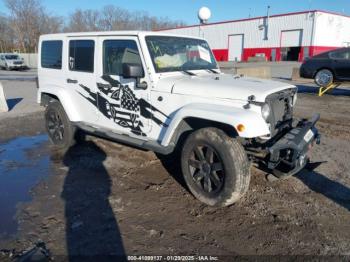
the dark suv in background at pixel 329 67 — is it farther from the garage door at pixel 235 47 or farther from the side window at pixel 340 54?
the garage door at pixel 235 47

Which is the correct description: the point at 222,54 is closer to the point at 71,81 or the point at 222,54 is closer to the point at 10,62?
the point at 10,62

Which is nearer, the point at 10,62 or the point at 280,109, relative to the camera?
the point at 280,109

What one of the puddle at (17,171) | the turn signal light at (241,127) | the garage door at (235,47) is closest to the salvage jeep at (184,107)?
the turn signal light at (241,127)

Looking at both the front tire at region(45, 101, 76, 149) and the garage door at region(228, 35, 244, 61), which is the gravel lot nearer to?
the front tire at region(45, 101, 76, 149)

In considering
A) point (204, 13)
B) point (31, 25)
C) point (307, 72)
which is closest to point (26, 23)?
point (31, 25)

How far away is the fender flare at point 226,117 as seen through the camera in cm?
345

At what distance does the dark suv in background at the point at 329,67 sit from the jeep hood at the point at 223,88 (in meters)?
9.81

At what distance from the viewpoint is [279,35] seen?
1527 inches

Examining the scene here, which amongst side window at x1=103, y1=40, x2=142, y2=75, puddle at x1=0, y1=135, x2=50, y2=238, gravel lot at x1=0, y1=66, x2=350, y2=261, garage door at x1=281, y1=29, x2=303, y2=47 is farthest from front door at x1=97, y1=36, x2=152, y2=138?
garage door at x1=281, y1=29, x2=303, y2=47

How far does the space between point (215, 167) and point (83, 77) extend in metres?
2.82

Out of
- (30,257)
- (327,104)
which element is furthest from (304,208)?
(327,104)

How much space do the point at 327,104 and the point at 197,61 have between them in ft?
24.1

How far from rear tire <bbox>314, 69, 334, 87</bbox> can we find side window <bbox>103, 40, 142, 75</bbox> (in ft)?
35.3

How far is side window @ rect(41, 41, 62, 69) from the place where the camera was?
5.82m
